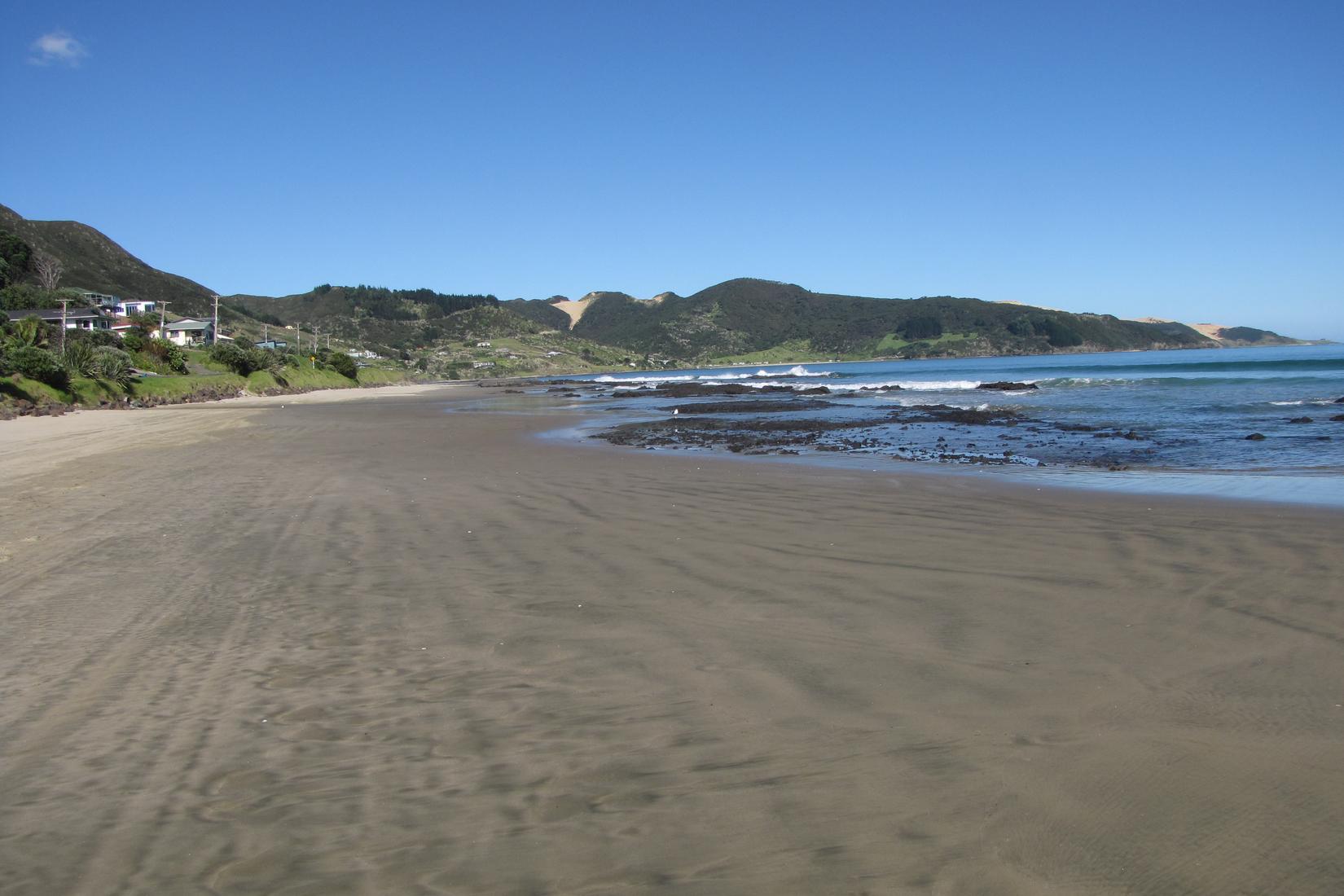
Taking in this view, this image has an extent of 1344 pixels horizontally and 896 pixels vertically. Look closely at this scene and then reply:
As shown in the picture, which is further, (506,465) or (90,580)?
(506,465)

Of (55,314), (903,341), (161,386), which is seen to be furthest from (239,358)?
(903,341)

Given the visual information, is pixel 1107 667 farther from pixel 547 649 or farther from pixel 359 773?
pixel 359 773

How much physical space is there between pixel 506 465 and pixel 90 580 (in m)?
8.39

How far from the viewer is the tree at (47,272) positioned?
335 ft

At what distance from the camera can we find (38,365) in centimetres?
3025

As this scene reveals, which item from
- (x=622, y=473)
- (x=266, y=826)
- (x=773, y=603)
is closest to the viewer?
(x=266, y=826)

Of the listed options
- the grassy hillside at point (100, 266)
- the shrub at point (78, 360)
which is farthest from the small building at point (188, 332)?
the shrub at point (78, 360)

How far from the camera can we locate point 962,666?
441 cm

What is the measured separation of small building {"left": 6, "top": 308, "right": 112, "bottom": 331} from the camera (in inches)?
2719

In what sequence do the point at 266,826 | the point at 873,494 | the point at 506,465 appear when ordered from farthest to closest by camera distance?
the point at 506,465
the point at 873,494
the point at 266,826

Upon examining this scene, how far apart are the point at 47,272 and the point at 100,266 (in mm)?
51660

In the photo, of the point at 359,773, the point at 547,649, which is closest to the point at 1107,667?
the point at 547,649

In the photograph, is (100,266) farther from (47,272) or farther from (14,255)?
(14,255)

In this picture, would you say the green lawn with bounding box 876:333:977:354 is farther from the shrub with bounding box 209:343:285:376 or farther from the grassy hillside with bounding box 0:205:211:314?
the shrub with bounding box 209:343:285:376
